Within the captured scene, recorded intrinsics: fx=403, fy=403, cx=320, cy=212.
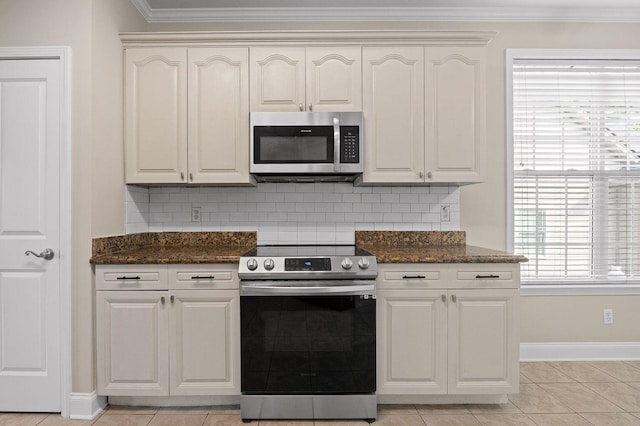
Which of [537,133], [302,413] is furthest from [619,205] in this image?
[302,413]

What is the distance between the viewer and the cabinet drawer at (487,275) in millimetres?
2373

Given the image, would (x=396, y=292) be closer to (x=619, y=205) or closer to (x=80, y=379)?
(x=80, y=379)

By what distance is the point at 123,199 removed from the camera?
273 cm

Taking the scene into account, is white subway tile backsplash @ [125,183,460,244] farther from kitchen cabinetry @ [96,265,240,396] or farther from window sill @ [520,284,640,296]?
window sill @ [520,284,640,296]

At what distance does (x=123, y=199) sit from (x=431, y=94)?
2196 mm

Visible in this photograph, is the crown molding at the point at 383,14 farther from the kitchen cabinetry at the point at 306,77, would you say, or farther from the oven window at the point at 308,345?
the oven window at the point at 308,345

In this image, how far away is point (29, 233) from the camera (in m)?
2.34

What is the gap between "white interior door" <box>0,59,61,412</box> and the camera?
2.33 metres

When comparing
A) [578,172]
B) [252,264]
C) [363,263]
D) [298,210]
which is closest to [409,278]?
[363,263]

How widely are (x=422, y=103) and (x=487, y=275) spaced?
119cm

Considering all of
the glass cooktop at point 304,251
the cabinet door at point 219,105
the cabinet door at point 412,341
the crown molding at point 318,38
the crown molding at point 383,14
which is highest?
the crown molding at point 383,14

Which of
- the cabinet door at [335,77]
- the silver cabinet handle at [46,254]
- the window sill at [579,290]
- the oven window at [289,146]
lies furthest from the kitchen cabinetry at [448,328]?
the silver cabinet handle at [46,254]

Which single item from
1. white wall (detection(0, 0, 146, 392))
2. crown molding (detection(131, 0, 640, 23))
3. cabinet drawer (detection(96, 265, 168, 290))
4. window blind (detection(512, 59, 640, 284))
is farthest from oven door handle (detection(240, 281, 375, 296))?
crown molding (detection(131, 0, 640, 23))

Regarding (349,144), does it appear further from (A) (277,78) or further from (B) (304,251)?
(B) (304,251)
